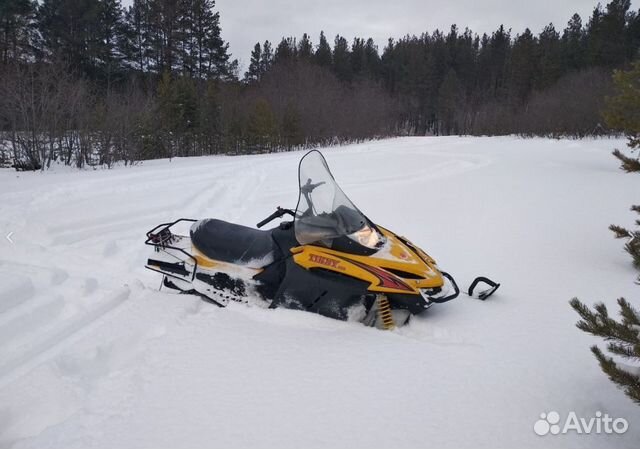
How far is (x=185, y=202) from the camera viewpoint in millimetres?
7078

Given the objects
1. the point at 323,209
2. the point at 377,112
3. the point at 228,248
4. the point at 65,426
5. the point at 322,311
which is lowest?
the point at 65,426

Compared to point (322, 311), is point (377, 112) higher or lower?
higher

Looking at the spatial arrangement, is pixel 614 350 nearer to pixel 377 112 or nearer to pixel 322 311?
pixel 322 311

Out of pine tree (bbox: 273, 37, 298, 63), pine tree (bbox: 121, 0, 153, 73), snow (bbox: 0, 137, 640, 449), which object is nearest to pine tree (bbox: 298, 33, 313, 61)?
pine tree (bbox: 273, 37, 298, 63)

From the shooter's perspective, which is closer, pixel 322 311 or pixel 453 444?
pixel 453 444

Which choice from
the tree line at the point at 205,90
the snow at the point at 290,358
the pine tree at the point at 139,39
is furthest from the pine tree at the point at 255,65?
the snow at the point at 290,358

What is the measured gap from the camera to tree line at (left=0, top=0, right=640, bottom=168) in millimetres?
13289

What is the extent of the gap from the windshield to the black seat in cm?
40

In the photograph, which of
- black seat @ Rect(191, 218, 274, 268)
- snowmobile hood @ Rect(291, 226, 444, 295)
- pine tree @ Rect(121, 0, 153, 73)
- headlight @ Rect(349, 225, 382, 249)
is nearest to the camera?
snowmobile hood @ Rect(291, 226, 444, 295)

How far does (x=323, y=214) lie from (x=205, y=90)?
27.3m

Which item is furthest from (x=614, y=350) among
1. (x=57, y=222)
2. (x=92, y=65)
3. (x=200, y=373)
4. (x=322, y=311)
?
(x=92, y=65)

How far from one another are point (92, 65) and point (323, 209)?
116 feet

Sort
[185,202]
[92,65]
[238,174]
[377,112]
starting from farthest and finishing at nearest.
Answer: [377,112], [92,65], [238,174], [185,202]

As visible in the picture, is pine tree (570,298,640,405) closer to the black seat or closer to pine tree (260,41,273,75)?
the black seat
